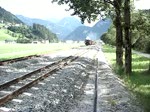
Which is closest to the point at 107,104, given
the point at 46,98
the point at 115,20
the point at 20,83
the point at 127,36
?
the point at 46,98

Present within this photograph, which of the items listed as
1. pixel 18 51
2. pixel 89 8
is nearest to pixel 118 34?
pixel 89 8

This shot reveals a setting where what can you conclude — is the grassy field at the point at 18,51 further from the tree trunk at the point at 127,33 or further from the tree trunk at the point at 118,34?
the tree trunk at the point at 127,33

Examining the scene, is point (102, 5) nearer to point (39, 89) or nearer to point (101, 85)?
point (101, 85)

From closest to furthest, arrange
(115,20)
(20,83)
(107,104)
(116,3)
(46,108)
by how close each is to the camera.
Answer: (46,108) < (107,104) < (20,83) < (116,3) < (115,20)

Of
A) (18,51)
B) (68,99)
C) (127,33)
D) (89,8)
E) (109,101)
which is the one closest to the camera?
(109,101)

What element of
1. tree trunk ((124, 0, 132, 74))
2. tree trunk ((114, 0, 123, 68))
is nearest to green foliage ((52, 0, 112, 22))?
tree trunk ((114, 0, 123, 68))

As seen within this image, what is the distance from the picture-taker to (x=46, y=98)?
1391cm

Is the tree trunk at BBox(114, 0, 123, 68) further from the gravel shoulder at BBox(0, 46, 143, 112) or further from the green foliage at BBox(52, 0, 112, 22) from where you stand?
the gravel shoulder at BBox(0, 46, 143, 112)

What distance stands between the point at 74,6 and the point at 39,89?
69.1 feet

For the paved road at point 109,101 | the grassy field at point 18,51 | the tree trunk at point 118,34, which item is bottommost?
the grassy field at point 18,51

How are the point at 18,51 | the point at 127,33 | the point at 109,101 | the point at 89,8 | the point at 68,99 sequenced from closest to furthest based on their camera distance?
the point at 109,101 → the point at 68,99 → the point at 127,33 → the point at 89,8 → the point at 18,51

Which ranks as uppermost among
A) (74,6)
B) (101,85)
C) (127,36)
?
(74,6)

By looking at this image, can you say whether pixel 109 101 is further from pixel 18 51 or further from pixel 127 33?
pixel 18 51

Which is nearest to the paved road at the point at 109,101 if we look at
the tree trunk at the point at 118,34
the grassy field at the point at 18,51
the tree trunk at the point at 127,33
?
the tree trunk at the point at 127,33
